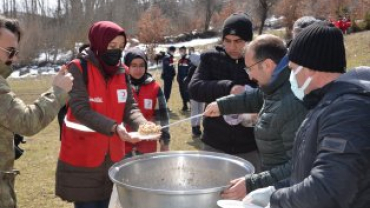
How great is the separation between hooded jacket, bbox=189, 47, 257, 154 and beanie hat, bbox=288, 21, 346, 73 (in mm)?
1540

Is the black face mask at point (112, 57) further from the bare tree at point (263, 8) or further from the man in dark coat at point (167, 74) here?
the bare tree at point (263, 8)

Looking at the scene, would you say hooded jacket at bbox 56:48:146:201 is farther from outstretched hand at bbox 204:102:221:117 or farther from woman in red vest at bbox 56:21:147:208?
outstretched hand at bbox 204:102:221:117

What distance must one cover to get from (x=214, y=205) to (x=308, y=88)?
0.65 meters

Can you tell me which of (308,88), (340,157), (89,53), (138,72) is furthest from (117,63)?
(340,157)

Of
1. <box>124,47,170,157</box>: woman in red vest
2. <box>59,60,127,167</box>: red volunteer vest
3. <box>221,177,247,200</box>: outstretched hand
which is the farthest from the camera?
<box>124,47,170,157</box>: woman in red vest

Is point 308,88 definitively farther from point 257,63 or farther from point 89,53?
point 89,53

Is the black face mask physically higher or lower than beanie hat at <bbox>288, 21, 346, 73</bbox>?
lower

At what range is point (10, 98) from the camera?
239 cm

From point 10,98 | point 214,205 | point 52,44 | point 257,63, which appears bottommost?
point 52,44

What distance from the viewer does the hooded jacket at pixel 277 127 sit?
7.37 ft

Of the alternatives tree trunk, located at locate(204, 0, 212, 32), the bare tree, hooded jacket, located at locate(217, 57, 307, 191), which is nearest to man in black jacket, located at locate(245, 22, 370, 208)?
hooded jacket, located at locate(217, 57, 307, 191)

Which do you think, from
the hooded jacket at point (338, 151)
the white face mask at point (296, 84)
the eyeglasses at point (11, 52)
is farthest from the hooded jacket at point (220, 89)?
the hooded jacket at point (338, 151)

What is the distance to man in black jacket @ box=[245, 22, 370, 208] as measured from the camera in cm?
148

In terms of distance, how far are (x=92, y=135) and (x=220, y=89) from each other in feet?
3.21
